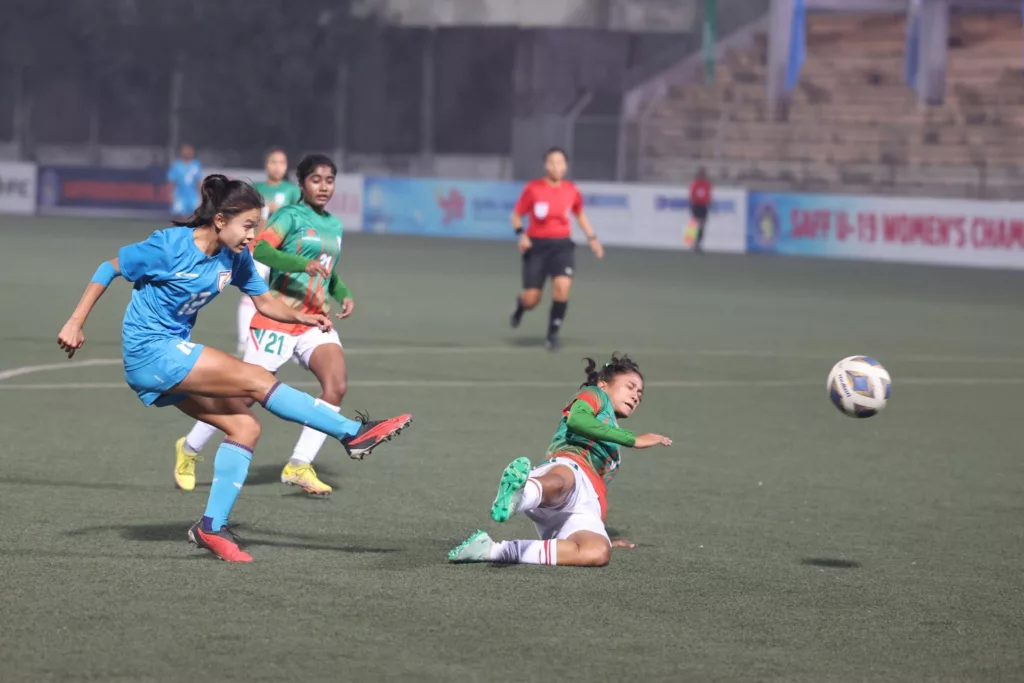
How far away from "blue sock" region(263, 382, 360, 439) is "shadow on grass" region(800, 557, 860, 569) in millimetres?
2348

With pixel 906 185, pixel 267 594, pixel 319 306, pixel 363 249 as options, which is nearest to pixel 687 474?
pixel 319 306

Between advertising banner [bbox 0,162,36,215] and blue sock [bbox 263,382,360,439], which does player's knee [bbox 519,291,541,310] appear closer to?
blue sock [bbox 263,382,360,439]

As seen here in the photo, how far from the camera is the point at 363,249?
1321 inches

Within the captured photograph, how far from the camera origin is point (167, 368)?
7.36 metres

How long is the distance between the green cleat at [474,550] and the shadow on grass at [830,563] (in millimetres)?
1612

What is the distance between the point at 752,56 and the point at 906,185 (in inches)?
341

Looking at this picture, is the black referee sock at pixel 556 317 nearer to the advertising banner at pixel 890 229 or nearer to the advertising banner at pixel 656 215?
the advertising banner at pixel 890 229

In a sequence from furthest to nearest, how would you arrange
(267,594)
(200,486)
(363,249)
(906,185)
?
(906,185) < (363,249) < (200,486) < (267,594)

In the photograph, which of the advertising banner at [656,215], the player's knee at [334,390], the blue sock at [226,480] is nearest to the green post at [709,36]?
the advertising banner at [656,215]

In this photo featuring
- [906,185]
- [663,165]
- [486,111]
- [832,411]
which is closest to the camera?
[832,411]

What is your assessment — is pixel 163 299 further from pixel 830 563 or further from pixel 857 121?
pixel 857 121

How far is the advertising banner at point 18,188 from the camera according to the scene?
1720 inches

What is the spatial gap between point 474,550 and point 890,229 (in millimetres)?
27552

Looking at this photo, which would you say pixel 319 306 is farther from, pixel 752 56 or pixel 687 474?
pixel 752 56
